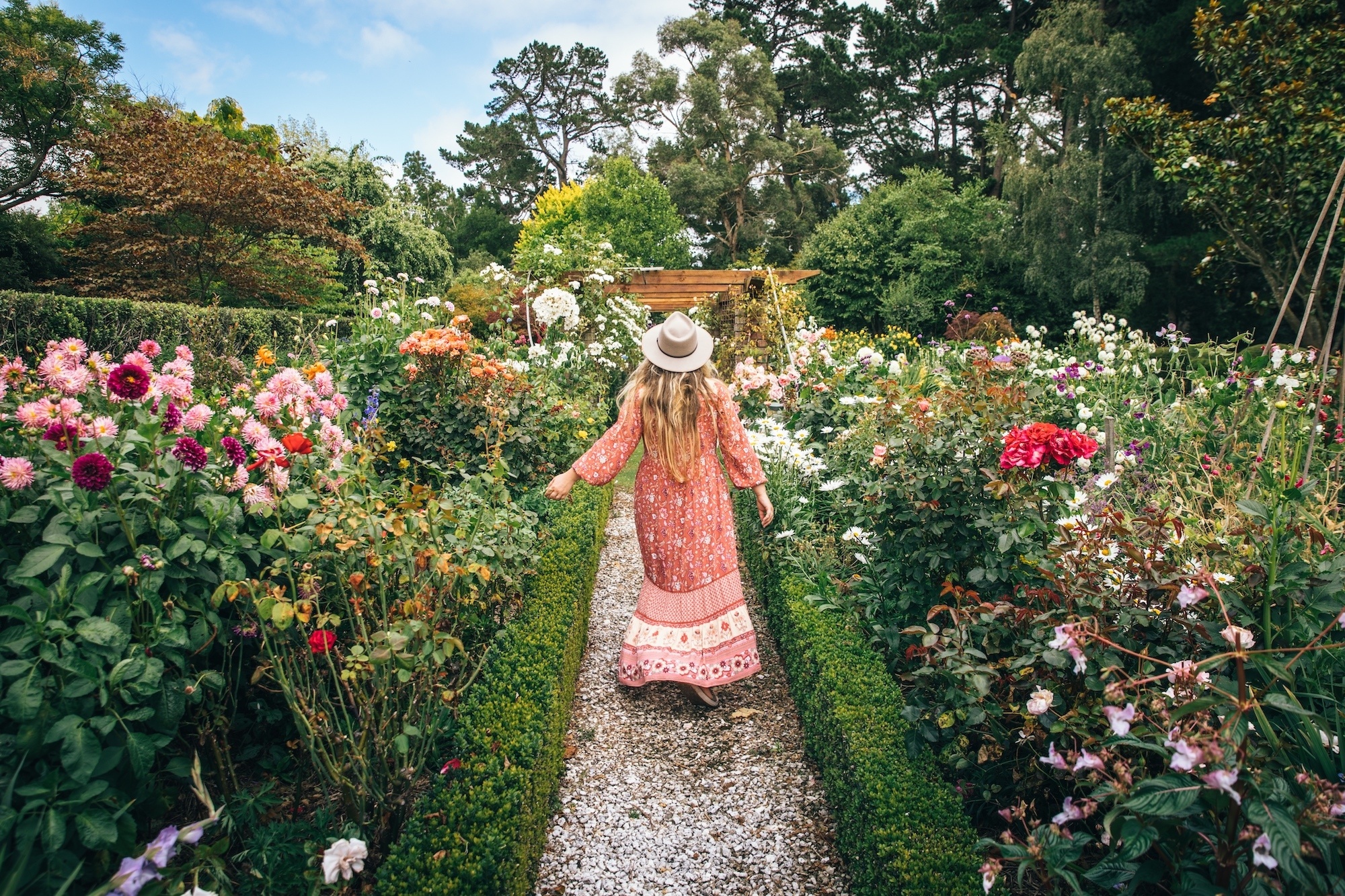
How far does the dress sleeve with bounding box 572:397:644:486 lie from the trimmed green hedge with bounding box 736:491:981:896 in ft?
3.57

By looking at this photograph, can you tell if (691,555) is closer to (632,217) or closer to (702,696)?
(702,696)

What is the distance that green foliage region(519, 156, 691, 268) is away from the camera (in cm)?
2078

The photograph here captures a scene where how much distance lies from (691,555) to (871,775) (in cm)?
120

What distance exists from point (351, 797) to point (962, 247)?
1861 centimetres

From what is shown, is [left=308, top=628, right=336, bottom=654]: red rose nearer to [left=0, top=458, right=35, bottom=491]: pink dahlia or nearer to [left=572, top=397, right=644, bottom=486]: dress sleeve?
[left=0, top=458, right=35, bottom=491]: pink dahlia

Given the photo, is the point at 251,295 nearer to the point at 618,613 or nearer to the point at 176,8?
the point at 176,8

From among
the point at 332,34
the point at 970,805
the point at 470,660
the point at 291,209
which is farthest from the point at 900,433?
the point at 291,209

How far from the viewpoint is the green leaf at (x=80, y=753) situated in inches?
54.4

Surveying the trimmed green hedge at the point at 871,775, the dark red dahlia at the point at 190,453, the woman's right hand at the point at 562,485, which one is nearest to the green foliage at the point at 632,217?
the woman's right hand at the point at 562,485

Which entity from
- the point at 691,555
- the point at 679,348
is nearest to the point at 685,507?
the point at 691,555

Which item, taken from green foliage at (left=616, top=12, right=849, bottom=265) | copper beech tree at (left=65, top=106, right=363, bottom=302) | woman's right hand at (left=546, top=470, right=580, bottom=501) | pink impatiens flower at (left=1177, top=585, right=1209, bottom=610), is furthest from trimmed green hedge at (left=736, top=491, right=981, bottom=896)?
green foliage at (left=616, top=12, right=849, bottom=265)

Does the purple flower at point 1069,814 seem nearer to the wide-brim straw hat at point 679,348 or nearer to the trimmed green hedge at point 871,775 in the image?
the trimmed green hedge at point 871,775

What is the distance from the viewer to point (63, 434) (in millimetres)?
1667

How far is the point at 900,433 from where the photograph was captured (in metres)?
2.62
